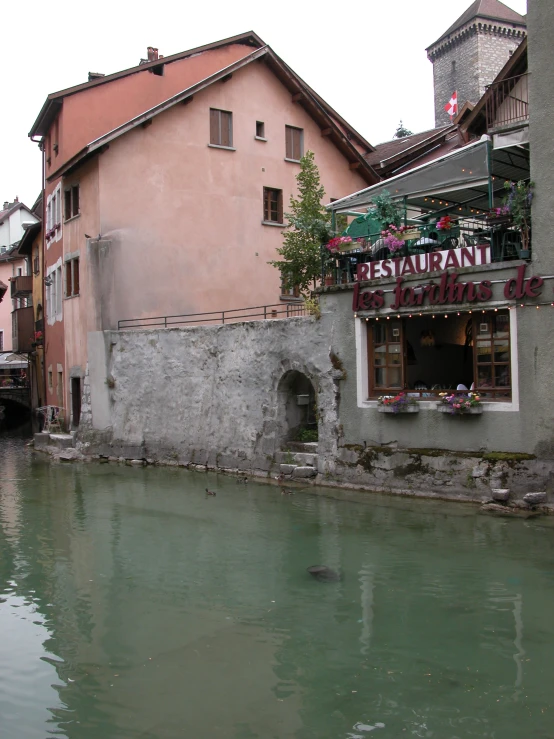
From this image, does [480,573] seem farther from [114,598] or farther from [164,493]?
[164,493]

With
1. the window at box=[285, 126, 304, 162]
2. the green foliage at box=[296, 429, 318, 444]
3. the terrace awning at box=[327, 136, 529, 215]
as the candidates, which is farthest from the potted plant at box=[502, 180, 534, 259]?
the window at box=[285, 126, 304, 162]

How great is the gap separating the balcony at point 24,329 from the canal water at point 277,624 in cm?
1892

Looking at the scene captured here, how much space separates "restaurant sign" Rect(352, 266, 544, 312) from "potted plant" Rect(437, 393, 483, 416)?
5.91 feet

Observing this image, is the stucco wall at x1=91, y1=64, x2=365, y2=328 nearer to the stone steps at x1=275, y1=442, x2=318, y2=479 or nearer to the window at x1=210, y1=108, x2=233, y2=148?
the window at x1=210, y1=108, x2=233, y2=148

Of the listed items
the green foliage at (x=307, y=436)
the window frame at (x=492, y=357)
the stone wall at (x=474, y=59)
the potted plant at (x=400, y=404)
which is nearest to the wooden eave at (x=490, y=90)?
the window frame at (x=492, y=357)

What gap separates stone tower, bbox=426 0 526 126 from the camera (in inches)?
2245

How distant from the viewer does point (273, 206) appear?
2708 cm

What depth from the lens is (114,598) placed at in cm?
985

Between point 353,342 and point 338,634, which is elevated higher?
point 353,342

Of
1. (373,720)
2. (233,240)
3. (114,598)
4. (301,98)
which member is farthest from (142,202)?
(373,720)

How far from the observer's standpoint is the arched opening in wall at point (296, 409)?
1884 cm

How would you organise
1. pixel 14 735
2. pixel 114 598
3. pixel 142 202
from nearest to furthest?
pixel 14 735, pixel 114 598, pixel 142 202

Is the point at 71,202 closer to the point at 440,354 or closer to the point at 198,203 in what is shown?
the point at 198,203

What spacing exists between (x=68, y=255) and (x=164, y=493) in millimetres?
11274
